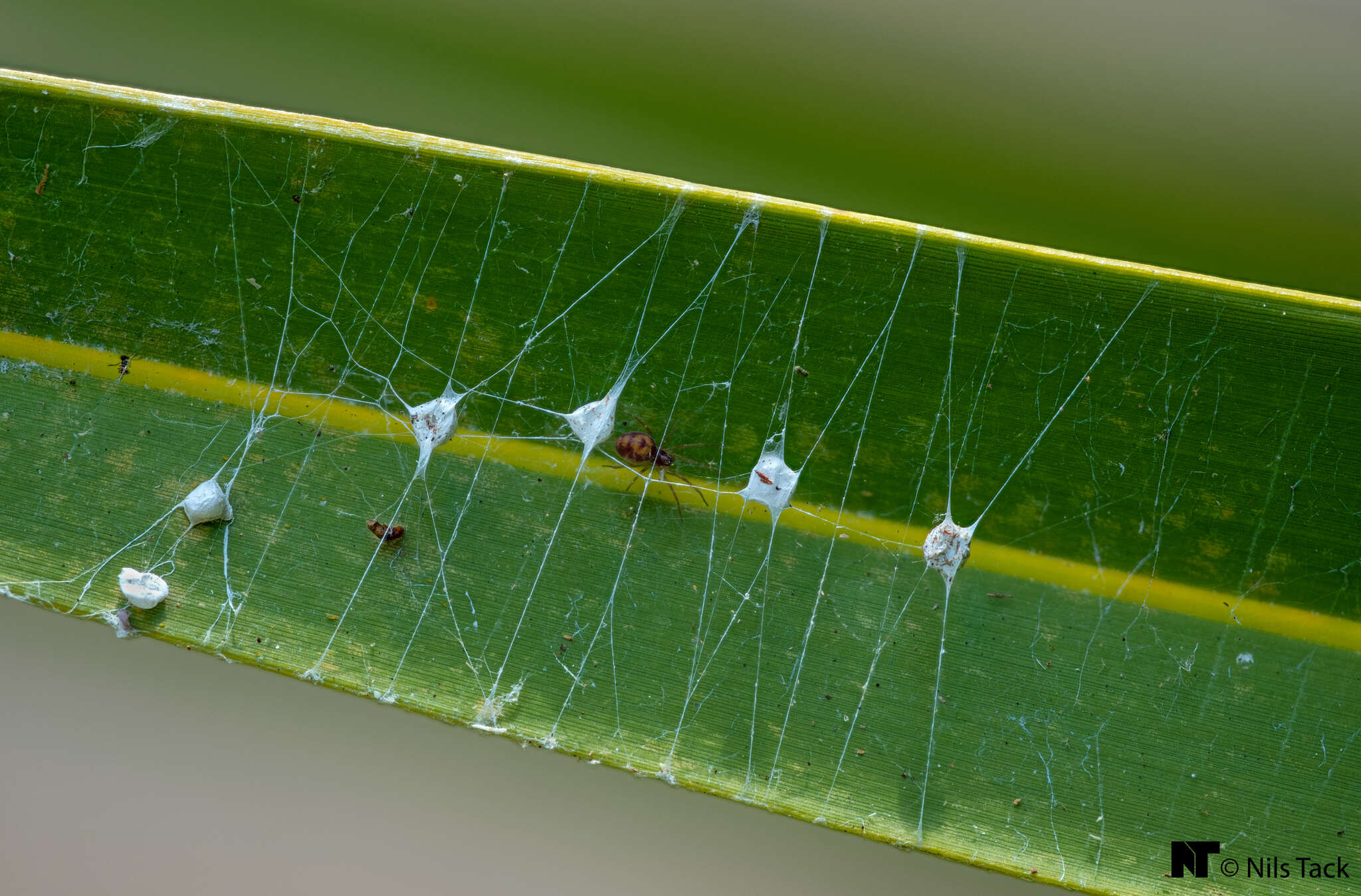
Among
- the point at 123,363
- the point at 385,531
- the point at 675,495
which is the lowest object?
the point at 385,531

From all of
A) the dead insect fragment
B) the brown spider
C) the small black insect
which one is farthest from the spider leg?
the small black insect

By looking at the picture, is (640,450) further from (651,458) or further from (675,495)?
(675,495)

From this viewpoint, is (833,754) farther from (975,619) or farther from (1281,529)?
(1281,529)

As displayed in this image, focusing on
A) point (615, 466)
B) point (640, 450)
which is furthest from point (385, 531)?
point (640, 450)

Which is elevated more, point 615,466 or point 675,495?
point 615,466

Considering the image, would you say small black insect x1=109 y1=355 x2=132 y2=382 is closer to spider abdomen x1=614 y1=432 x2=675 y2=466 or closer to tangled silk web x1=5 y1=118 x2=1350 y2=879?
tangled silk web x1=5 y1=118 x2=1350 y2=879

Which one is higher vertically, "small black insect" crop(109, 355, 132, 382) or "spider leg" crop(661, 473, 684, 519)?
"small black insect" crop(109, 355, 132, 382)

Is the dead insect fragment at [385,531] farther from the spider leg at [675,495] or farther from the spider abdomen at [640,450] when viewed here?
the spider leg at [675,495]
